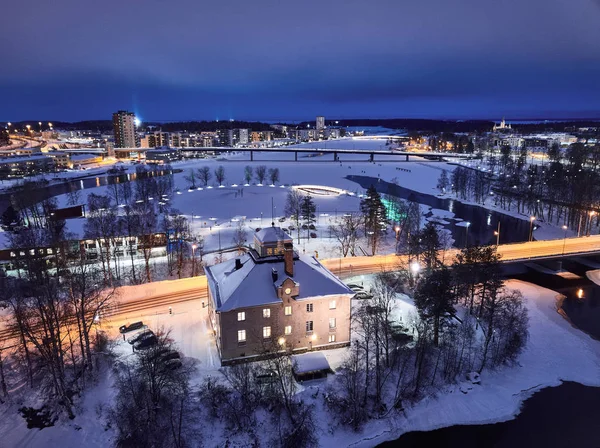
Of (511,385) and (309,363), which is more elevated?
(309,363)

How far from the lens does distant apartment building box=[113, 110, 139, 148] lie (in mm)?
183288

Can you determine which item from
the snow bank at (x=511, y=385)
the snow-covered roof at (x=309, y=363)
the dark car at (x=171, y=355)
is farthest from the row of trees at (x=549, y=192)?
the dark car at (x=171, y=355)

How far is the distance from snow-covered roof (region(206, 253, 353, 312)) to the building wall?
43 centimetres

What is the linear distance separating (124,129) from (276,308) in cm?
17967

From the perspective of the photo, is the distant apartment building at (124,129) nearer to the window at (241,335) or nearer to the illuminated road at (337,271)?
the illuminated road at (337,271)

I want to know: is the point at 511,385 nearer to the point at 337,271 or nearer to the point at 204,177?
the point at 337,271

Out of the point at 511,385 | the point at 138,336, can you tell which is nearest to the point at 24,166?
the point at 138,336

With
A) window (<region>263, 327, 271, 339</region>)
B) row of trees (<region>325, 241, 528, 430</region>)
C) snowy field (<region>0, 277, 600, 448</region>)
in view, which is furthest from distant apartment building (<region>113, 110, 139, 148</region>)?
window (<region>263, 327, 271, 339</region>)

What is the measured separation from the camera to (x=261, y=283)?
92.4 feet

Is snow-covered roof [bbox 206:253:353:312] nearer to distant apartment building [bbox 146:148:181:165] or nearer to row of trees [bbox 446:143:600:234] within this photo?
row of trees [bbox 446:143:600:234]

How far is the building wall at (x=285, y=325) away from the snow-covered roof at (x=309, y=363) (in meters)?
0.96

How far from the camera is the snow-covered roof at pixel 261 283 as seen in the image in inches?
1065

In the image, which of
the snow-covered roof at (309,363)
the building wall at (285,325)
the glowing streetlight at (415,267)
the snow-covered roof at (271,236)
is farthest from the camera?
the glowing streetlight at (415,267)

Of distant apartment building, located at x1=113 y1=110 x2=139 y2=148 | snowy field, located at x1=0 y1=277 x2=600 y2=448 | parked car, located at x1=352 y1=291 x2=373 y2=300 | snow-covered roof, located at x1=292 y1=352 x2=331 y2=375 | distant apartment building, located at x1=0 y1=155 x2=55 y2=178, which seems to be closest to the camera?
snowy field, located at x1=0 y1=277 x2=600 y2=448
